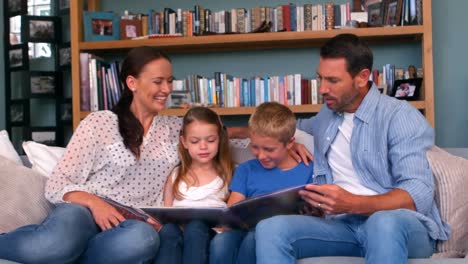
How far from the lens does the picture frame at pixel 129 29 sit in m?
3.99

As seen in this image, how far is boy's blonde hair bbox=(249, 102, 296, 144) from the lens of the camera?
2211mm

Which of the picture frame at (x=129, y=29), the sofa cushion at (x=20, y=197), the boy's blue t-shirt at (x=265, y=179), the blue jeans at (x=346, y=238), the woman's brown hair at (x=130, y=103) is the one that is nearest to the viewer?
the blue jeans at (x=346, y=238)

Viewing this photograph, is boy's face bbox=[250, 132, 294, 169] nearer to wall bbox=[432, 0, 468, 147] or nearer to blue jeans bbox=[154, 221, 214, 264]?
blue jeans bbox=[154, 221, 214, 264]

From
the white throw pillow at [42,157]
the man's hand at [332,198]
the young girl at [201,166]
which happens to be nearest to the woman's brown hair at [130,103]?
the young girl at [201,166]

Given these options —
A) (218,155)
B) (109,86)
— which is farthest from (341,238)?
(109,86)

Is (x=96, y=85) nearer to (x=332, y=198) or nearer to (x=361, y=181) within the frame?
(x=361, y=181)

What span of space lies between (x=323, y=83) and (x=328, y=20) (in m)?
1.74

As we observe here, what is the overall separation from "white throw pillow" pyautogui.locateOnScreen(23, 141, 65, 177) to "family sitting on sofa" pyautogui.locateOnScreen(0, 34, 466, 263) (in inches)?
6.8

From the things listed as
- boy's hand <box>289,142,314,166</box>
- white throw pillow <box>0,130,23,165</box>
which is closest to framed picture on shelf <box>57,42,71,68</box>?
white throw pillow <box>0,130,23,165</box>

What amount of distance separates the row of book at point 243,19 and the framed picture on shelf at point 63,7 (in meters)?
0.46

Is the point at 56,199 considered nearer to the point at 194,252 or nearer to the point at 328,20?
the point at 194,252

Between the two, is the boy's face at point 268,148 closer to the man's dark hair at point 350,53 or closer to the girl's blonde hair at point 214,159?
the girl's blonde hair at point 214,159

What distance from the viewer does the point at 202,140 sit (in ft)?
7.64

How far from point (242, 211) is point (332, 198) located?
0.29 metres
